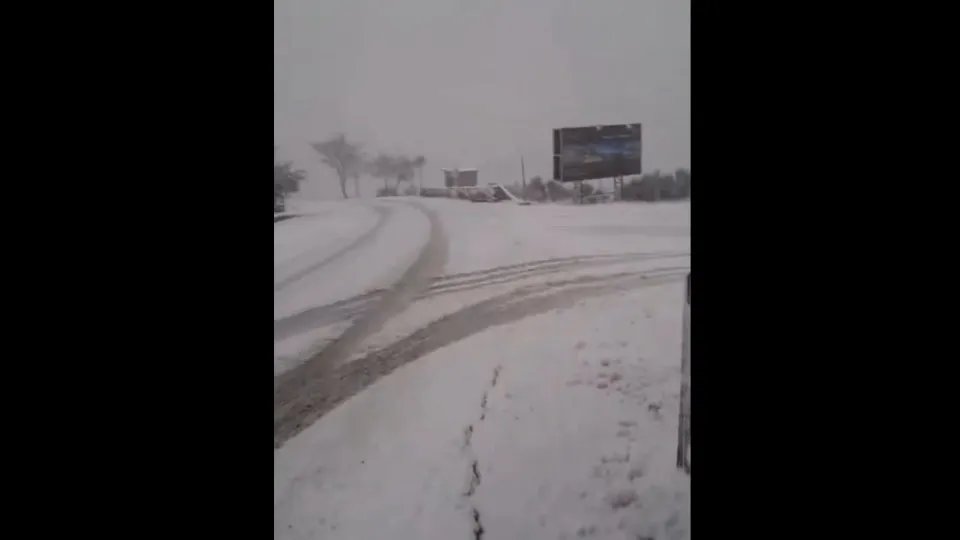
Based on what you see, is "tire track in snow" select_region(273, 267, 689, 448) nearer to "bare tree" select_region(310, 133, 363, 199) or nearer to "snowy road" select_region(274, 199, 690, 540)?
"snowy road" select_region(274, 199, 690, 540)

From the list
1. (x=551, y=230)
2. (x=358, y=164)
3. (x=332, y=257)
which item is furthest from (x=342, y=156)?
(x=551, y=230)

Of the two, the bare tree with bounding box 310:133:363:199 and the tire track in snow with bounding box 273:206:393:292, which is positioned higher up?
the bare tree with bounding box 310:133:363:199

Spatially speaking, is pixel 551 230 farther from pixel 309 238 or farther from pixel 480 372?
pixel 309 238

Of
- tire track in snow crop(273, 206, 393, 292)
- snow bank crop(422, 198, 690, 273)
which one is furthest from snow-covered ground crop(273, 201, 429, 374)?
snow bank crop(422, 198, 690, 273)

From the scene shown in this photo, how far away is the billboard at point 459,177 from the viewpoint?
1584 mm

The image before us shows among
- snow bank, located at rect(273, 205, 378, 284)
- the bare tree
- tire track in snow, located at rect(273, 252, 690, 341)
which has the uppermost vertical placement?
the bare tree

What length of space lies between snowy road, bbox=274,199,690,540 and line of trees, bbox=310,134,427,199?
2.3 inches

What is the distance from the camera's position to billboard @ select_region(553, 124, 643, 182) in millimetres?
1604

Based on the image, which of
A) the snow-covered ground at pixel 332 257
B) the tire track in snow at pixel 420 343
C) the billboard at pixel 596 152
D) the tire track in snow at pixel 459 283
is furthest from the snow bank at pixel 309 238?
the billboard at pixel 596 152

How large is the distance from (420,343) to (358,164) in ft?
1.63

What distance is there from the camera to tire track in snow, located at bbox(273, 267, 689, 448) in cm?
151
